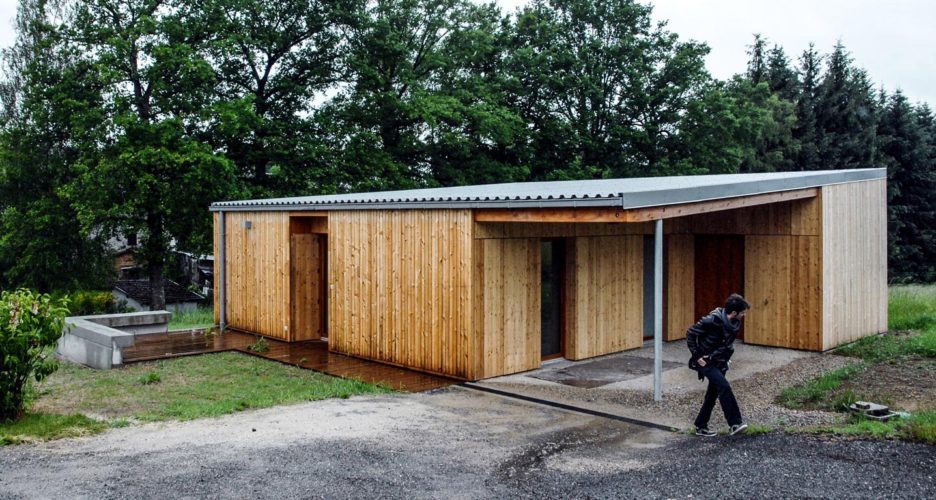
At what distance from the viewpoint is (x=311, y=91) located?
86.3ft

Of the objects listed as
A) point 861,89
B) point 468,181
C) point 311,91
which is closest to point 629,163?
point 468,181

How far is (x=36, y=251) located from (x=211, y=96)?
7805 mm

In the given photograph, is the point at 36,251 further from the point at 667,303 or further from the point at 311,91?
the point at 667,303

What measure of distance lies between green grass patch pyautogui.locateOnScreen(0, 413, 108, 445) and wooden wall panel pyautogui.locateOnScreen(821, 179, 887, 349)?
10.3 meters

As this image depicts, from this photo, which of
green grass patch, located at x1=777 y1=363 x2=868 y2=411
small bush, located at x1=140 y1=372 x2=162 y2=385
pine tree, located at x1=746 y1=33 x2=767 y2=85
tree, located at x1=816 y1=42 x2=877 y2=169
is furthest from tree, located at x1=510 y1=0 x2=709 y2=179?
small bush, located at x1=140 y1=372 x2=162 y2=385

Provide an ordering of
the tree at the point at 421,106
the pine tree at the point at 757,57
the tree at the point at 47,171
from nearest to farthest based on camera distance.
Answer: the tree at the point at 47,171
the tree at the point at 421,106
the pine tree at the point at 757,57

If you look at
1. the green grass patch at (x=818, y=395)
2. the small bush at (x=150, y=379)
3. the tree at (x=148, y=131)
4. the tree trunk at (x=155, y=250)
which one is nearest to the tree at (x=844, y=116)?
the tree at (x=148, y=131)

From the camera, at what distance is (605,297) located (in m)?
11.6

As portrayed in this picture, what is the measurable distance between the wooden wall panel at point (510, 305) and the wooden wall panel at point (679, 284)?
356 centimetres

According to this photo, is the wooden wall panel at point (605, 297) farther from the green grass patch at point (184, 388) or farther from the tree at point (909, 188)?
the tree at point (909, 188)

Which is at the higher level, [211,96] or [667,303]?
[211,96]

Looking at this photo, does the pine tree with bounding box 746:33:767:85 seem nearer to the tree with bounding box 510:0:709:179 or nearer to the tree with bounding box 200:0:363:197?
the tree with bounding box 510:0:709:179

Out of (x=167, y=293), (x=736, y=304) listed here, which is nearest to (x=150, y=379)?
(x=736, y=304)

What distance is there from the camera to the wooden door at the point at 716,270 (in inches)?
513
